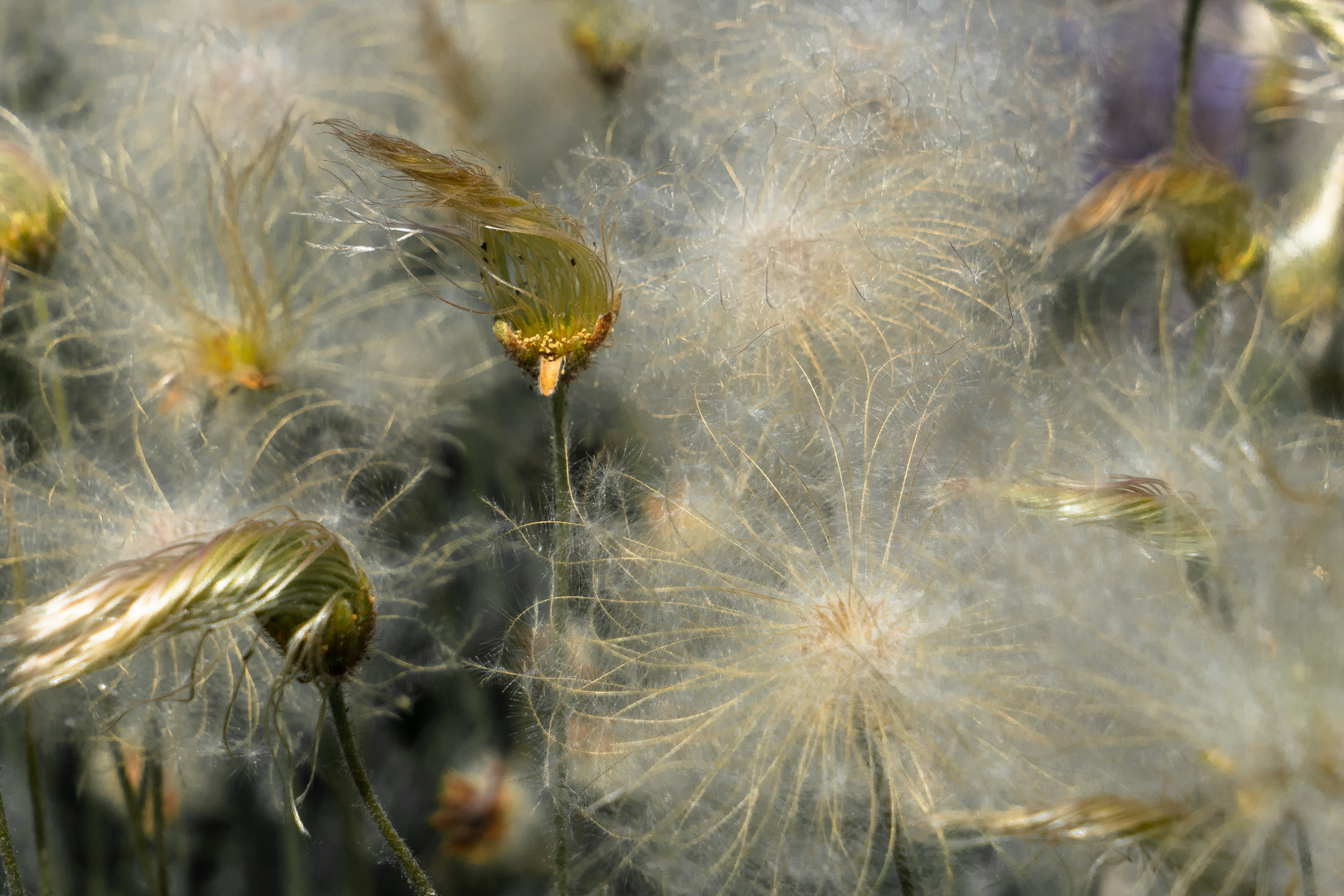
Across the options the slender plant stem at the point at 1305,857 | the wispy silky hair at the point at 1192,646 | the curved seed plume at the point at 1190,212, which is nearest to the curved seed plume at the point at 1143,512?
the wispy silky hair at the point at 1192,646

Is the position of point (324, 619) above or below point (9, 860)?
above

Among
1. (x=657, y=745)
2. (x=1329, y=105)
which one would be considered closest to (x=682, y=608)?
(x=657, y=745)

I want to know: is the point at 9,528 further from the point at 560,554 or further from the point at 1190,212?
the point at 1190,212

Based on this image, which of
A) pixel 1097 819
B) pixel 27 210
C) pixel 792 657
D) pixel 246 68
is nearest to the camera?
pixel 1097 819

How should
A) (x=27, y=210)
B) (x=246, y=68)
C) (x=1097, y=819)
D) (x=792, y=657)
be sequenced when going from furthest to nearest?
1. (x=246, y=68)
2. (x=27, y=210)
3. (x=792, y=657)
4. (x=1097, y=819)

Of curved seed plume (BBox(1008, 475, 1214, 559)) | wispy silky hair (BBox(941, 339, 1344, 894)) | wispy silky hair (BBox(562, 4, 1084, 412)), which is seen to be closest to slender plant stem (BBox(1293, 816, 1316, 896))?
wispy silky hair (BBox(941, 339, 1344, 894))

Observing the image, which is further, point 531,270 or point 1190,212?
point 1190,212

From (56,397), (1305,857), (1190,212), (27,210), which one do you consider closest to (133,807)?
(56,397)

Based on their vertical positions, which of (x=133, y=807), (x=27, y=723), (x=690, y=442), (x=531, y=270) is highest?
(x=531, y=270)
